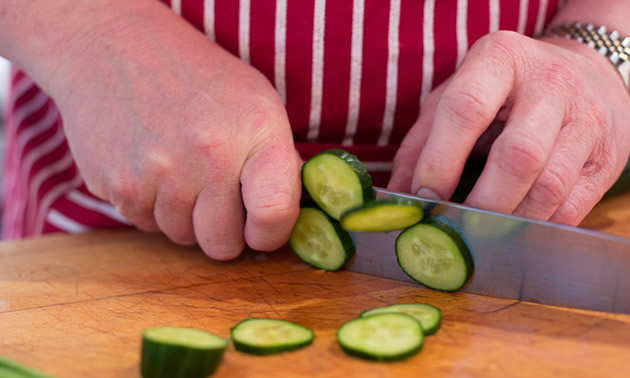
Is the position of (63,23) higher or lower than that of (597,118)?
higher

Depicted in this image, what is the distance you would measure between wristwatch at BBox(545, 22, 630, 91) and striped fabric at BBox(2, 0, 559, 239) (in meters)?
0.19

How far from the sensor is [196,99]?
4.88ft

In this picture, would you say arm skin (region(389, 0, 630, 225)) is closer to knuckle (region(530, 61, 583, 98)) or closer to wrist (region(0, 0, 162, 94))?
knuckle (region(530, 61, 583, 98))

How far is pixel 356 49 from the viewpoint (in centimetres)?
171

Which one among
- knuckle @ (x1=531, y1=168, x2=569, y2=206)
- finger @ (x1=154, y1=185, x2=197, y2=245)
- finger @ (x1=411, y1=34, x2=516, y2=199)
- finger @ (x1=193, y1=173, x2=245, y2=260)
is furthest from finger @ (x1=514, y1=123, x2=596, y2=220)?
finger @ (x1=154, y1=185, x2=197, y2=245)

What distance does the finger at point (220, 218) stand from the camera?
149 centimetres

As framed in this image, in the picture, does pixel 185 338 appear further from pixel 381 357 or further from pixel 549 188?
pixel 549 188

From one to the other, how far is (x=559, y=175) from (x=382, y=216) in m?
0.39

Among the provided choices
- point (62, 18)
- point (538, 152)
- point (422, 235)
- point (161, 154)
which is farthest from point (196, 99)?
point (538, 152)

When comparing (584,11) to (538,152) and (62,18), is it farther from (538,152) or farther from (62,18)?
(62,18)

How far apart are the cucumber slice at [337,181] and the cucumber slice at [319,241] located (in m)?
0.05

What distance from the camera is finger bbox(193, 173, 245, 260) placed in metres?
1.49

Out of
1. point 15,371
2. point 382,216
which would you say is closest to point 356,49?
point 382,216

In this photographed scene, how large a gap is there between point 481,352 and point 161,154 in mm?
836
